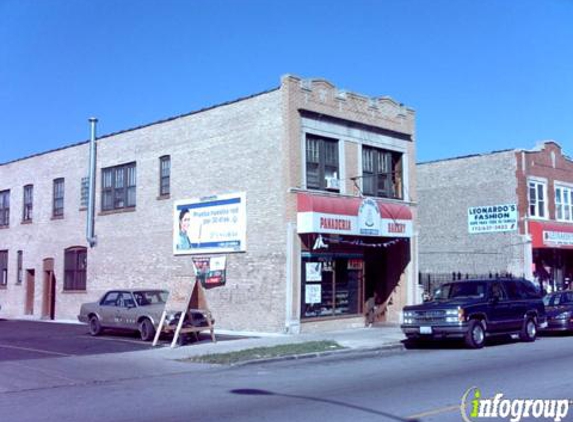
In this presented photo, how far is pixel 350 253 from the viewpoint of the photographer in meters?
24.2

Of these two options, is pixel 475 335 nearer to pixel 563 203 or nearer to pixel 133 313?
pixel 133 313

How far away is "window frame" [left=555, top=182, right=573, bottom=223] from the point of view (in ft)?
113

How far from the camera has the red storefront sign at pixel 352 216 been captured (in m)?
21.7

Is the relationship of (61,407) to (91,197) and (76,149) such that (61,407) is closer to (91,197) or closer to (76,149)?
(91,197)

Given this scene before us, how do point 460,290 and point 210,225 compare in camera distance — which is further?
point 210,225

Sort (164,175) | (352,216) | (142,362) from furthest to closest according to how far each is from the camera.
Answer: (164,175)
(352,216)
(142,362)

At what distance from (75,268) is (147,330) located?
39.1 ft

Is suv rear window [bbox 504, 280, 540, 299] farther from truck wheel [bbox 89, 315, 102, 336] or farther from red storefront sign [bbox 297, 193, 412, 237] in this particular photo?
truck wheel [bbox 89, 315, 102, 336]

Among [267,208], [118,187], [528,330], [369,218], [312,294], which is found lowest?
[528,330]

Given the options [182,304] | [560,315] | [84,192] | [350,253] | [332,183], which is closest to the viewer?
[182,304]

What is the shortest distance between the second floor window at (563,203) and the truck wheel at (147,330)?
22.6 m

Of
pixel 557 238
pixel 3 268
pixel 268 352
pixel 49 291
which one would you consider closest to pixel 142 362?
pixel 268 352

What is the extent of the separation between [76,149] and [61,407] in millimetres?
22558

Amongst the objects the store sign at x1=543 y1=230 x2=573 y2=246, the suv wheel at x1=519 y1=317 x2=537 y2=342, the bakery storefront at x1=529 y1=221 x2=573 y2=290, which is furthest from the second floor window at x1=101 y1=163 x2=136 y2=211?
the store sign at x1=543 y1=230 x2=573 y2=246
